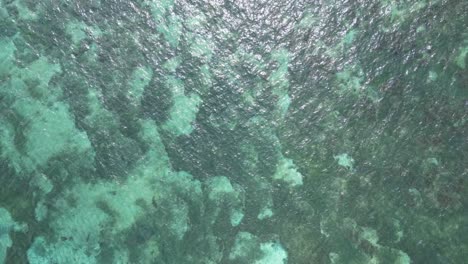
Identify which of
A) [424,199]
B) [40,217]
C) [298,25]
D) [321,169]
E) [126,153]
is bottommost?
[40,217]

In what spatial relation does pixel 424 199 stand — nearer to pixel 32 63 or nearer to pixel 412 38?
pixel 412 38

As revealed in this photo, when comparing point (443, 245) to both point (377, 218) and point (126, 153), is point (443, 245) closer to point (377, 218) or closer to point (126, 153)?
point (377, 218)

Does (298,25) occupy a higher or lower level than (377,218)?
higher

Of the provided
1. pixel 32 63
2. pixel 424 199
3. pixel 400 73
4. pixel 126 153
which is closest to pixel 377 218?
pixel 424 199

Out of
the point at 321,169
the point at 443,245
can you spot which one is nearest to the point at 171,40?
the point at 321,169

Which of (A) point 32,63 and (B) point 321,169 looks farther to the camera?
(A) point 32,63

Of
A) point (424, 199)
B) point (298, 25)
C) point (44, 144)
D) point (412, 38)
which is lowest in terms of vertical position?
point (44, 144)
